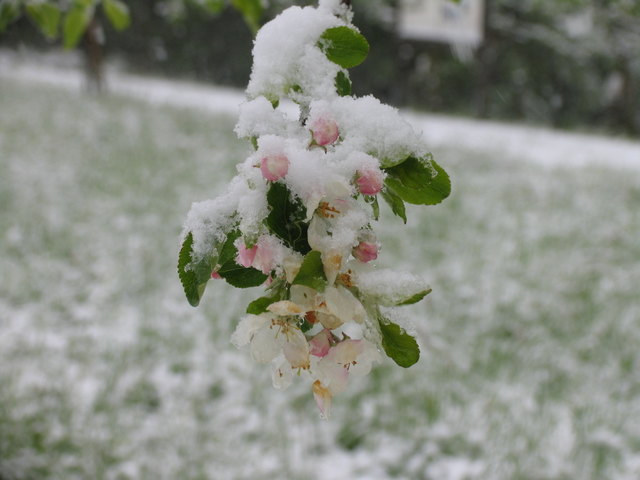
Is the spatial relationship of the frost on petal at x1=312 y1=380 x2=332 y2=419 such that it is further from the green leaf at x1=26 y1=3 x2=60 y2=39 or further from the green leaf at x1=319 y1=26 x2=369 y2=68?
the green leaf at x1=26 y1=3 x2=60 y2=39

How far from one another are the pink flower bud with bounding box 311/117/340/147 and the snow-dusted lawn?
4.62ft

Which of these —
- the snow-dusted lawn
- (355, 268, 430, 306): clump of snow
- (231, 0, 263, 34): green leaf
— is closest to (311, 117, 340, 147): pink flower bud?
(355, 268, 430, 306): clump of snow

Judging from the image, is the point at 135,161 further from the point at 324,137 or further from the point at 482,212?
the point at 324,137

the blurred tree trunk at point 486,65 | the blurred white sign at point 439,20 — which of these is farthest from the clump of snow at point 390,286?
the blurred tree trunk at point 486,65

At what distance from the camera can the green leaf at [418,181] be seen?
0.47 meters

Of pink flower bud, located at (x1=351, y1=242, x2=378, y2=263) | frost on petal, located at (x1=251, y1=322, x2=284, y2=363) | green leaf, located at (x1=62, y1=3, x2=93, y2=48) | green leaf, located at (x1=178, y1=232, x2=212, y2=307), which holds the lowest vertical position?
green leaf, located at (x1=62, y1=3, x2=93, y2=48)

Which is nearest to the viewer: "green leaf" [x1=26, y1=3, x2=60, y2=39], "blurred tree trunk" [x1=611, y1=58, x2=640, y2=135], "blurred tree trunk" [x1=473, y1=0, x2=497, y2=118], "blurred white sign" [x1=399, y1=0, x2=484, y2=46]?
"green leaf" [x1=26, y1=3, x2=60, y2=39]

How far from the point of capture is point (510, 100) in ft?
36.8

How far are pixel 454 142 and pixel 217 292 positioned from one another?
428 centimetres

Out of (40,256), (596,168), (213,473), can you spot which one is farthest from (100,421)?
(596,168)

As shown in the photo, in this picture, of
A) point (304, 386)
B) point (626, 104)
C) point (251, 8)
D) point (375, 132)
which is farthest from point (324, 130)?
point (626, 104)

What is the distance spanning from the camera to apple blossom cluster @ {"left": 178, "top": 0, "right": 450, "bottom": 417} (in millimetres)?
430

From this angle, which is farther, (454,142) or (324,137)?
(454,142)

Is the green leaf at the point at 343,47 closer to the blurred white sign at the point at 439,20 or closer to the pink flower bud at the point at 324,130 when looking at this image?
the pink flower bud at the point at 324,130
